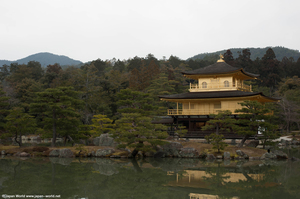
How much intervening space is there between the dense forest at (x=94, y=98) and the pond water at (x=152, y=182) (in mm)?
6654

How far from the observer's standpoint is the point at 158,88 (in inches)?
1799

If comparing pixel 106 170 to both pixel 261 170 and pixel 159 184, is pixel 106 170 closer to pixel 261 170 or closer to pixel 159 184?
pixel 159 184

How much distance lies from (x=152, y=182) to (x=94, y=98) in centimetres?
3032

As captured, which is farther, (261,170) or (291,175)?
(261,170)

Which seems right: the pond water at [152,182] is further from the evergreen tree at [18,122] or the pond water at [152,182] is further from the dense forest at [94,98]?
the evergreen tree at [18,122]

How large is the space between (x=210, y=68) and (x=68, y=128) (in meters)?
17.2

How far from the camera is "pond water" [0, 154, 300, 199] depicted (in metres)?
10.3

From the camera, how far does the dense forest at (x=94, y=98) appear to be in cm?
2411

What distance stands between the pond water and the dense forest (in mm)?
6654

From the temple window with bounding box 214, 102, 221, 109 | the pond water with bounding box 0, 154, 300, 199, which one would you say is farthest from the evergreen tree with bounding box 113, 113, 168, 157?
the temple window with bounding box 214, 102, 221, 109

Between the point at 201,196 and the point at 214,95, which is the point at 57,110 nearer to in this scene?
the point at 214,95

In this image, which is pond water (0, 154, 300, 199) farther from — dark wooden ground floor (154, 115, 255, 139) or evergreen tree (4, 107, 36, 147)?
dark wooden ground floor (154, 115, 255, 139)

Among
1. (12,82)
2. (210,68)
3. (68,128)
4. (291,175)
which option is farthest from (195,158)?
(12,82)

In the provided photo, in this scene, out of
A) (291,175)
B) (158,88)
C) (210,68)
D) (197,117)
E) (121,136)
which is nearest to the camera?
(291,175)
